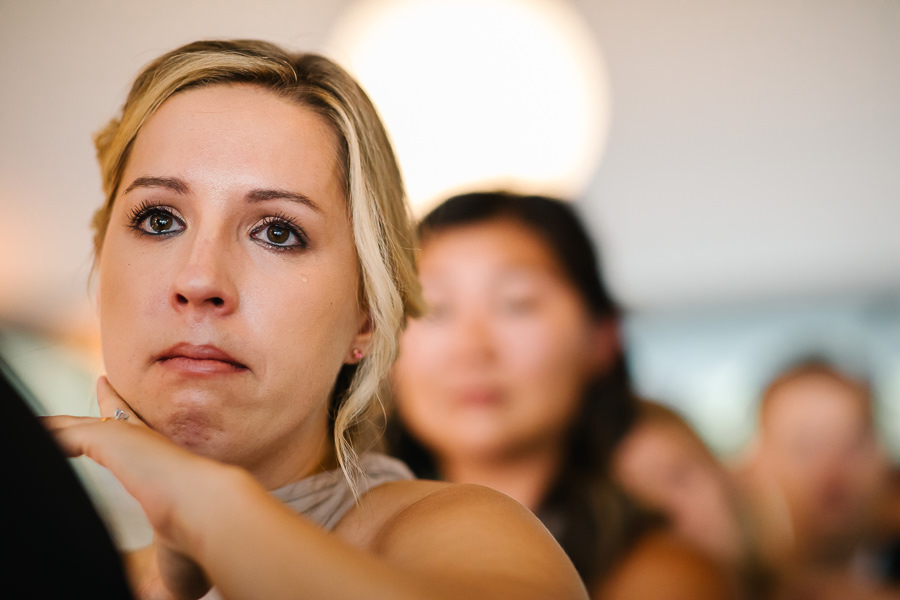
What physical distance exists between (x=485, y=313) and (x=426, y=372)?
25cm

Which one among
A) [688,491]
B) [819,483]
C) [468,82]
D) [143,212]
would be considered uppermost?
[468,82]

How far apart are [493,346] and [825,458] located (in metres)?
1.47

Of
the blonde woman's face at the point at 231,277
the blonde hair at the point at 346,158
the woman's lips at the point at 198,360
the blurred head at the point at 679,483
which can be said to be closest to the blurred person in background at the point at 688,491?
the blurred head at the point at 679,483

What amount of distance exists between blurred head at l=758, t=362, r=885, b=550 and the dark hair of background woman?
0.84m

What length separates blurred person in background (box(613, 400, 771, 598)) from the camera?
2232mm

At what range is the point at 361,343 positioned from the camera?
112 cm

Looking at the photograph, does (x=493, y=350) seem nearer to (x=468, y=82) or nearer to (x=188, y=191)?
(x=468, y=82)

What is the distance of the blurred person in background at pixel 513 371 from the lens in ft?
7.18

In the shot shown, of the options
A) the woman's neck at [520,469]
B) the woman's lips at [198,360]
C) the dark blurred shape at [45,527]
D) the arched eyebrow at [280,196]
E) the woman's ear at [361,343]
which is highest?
the arched eyebrow at [280,196]

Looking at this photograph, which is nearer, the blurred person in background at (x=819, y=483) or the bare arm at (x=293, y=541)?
the bare arm at (x=293, y=541)

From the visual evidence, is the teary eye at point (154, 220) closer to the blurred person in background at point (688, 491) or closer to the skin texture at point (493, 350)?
the skin texture at point (493, 350)

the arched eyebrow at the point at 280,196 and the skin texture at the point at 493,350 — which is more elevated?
the arched eyebrow at the point at 280,196

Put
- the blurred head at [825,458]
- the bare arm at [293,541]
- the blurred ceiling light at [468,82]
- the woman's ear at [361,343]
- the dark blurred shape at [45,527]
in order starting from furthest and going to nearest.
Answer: the blurred head at [825,458] → the blurred ceiling light at [468,82] → the woman's ear at [361,343] → the bare arm at [293,541] → the dark blurred shape at [45,527]

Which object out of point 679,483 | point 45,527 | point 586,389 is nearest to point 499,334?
point 586,389
